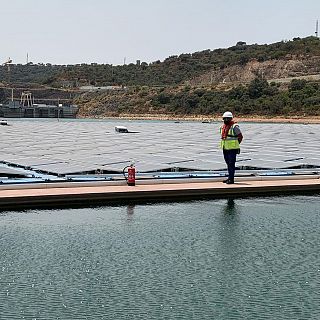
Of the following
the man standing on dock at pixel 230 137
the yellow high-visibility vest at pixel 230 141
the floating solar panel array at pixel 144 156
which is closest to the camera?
the man standing on dock at pixel 230 137

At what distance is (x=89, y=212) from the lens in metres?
16.5

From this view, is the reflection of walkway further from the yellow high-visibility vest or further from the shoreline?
the shoreline

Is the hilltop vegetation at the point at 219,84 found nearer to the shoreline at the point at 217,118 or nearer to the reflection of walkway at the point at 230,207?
the shoreline at the point at 217,118

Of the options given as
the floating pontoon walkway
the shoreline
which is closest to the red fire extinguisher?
the floating pontoon walkway

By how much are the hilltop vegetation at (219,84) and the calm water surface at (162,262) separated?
98766 mm

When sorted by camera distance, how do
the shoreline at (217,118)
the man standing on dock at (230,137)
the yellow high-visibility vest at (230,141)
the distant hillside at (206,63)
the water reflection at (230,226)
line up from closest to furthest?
1. the water reflection at (230,226)
2. the man standing on dock at (230,137)
3. the yellow high-visibility vest at (230,141)
4. the shoreline at (217,118)
5. the distant hillside at (206,63)

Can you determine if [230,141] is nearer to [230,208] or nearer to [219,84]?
[230,208]

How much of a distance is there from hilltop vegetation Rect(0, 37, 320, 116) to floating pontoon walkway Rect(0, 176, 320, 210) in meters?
94.8

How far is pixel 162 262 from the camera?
12211 mm

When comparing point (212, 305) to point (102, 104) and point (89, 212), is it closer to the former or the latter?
point (89, 212)

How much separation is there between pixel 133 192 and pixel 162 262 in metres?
5.67

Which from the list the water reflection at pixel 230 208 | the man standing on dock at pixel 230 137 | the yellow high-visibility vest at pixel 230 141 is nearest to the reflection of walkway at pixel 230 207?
the water reflection at pixel 230 208

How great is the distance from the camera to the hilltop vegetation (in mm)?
122500

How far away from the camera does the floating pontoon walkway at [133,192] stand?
16828 mm
